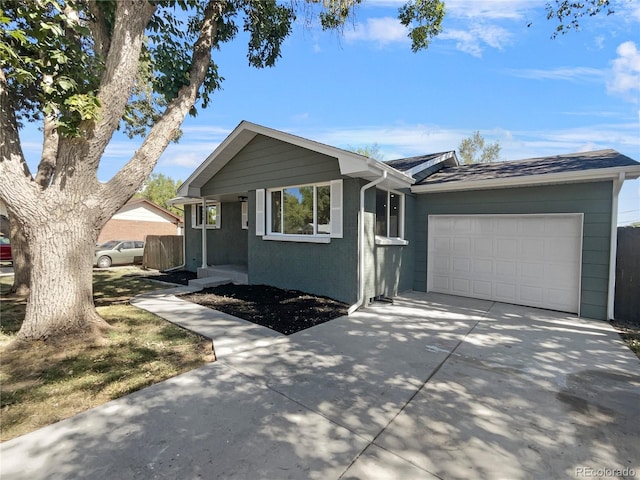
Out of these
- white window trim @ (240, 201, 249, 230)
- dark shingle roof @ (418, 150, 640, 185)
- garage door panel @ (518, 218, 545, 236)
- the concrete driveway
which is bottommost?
the concrete driveway

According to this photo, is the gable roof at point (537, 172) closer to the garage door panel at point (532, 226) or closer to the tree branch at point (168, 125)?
the garage door panel at point (532, 226)

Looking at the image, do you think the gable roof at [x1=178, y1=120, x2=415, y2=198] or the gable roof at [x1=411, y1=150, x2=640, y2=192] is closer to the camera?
the gable roof at [x1=411, y1=150, x2=640, y2=192]

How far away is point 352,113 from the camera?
16938mm

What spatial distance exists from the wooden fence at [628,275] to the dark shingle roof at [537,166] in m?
1.40

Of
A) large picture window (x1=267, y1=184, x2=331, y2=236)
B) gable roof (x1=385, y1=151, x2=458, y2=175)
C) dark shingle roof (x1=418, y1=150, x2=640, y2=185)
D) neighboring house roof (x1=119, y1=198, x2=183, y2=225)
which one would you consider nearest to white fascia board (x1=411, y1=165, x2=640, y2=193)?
dark shingle roof (x1=418, y1=150, x2=640, y2=185)

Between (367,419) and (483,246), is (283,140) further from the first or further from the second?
(367,419)

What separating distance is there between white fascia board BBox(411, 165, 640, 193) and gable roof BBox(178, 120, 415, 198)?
0.96 metres

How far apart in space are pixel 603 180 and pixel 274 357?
705 cm

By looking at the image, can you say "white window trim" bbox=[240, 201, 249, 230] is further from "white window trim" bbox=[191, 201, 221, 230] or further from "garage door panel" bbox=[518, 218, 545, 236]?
"garage door panel" bbox=[518, 218, 545, 236]

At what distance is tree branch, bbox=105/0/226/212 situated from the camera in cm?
462

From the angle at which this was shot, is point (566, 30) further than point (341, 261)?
Yes

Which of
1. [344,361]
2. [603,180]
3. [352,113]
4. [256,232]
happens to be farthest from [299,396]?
[352,113]

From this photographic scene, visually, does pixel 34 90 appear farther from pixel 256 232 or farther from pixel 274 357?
pixel 274 357

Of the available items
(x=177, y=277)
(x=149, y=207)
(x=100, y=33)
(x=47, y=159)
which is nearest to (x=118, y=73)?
(x=100, y=33)
